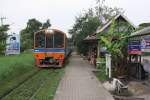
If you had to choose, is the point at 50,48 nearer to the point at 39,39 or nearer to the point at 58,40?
the point at 58,40

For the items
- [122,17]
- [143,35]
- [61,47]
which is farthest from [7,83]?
[122,17]

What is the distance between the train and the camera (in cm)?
2858

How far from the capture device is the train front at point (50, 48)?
28578 millimetres

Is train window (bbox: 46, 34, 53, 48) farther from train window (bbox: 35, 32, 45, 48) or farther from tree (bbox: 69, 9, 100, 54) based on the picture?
tree (bbox: 69, 9, 100, 54)

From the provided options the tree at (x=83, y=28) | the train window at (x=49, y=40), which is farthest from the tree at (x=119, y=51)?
the tree at (x=83, y=28)

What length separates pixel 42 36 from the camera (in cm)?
2906

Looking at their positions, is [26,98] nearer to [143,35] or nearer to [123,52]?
[143,35]

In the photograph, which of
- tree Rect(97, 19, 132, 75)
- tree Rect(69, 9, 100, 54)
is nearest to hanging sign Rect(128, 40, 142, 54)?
tree Rect(97, 19, 132, 75)

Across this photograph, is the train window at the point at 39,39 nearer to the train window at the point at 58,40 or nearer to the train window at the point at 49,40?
the train window at the point at 49,40

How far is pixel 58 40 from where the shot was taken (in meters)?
28.9

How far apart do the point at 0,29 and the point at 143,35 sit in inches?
274

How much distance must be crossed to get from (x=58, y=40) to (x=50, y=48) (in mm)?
879

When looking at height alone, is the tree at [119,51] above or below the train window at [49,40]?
below

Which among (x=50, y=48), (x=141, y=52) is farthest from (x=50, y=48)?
(x=141, y=52)
